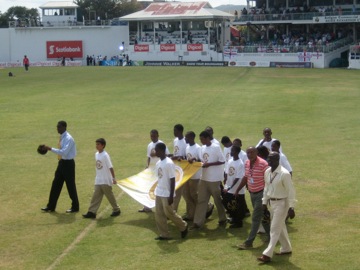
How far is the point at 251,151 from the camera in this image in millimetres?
10586

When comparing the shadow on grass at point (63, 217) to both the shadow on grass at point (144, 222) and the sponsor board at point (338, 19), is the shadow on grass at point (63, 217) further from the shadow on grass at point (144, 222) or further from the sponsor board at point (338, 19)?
the sponsor board at point (338, 19)

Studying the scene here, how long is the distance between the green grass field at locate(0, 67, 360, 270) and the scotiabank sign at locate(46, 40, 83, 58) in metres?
42.3

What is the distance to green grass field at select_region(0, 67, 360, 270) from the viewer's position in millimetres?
10836

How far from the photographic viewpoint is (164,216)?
458 inches

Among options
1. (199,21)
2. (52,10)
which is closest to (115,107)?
(199,21)

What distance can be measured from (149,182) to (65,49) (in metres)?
76.5

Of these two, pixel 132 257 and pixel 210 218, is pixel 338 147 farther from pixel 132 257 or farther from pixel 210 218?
pixel 132 257

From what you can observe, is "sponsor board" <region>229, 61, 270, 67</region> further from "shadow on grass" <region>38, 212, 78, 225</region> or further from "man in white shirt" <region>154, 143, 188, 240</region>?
"man in white shirt" <region>154, 143, 188, 240</region>

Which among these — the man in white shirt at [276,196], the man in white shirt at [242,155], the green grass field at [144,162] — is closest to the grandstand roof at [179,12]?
the green grass field at [144,162]

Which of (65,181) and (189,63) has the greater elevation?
(189,63)

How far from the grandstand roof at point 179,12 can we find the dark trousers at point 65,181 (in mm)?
→ 69480

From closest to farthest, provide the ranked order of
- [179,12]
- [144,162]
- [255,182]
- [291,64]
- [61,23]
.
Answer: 1. [255,182]
2. [144,162]
3. [291,64]
4. [179,12]
5. [61,23]

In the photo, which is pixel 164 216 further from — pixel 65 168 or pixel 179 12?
pixel 179 12

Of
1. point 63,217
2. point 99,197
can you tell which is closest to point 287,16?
point 99,197
